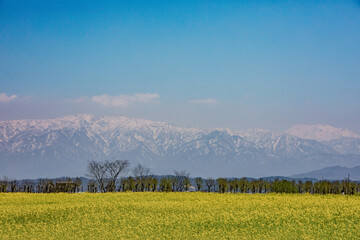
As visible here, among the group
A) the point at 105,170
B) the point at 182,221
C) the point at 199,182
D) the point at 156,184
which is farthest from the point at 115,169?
the point at 182,221

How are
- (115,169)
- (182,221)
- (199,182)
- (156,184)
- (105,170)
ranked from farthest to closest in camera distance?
(115,169), (105,170), (199,182), (156,184), (182,221)

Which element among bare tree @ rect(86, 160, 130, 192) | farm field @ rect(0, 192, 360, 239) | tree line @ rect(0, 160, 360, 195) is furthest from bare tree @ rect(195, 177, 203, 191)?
farm field @ rect(0, 192, 360, 239)

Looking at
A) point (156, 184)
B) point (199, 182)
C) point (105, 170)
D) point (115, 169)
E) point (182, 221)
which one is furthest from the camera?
point (115, 169)

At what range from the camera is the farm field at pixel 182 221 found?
113 ft

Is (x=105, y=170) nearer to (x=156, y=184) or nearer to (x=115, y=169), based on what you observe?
(x=115, y=169)

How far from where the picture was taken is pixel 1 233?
3675cm

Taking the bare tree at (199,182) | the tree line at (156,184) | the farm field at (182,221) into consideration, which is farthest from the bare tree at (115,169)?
the farm field at (182,221)

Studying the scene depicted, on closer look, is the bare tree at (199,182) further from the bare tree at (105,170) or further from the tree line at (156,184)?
the bare tree at (105,170)

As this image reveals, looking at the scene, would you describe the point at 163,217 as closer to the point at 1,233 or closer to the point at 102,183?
the point at 1,233

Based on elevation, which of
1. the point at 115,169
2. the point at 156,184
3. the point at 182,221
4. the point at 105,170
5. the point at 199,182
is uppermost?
the point at 115,169

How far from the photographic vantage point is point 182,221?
39156 mm

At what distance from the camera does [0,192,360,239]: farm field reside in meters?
34.5

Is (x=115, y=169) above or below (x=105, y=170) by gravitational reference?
above

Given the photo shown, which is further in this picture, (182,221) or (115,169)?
(115,169)
